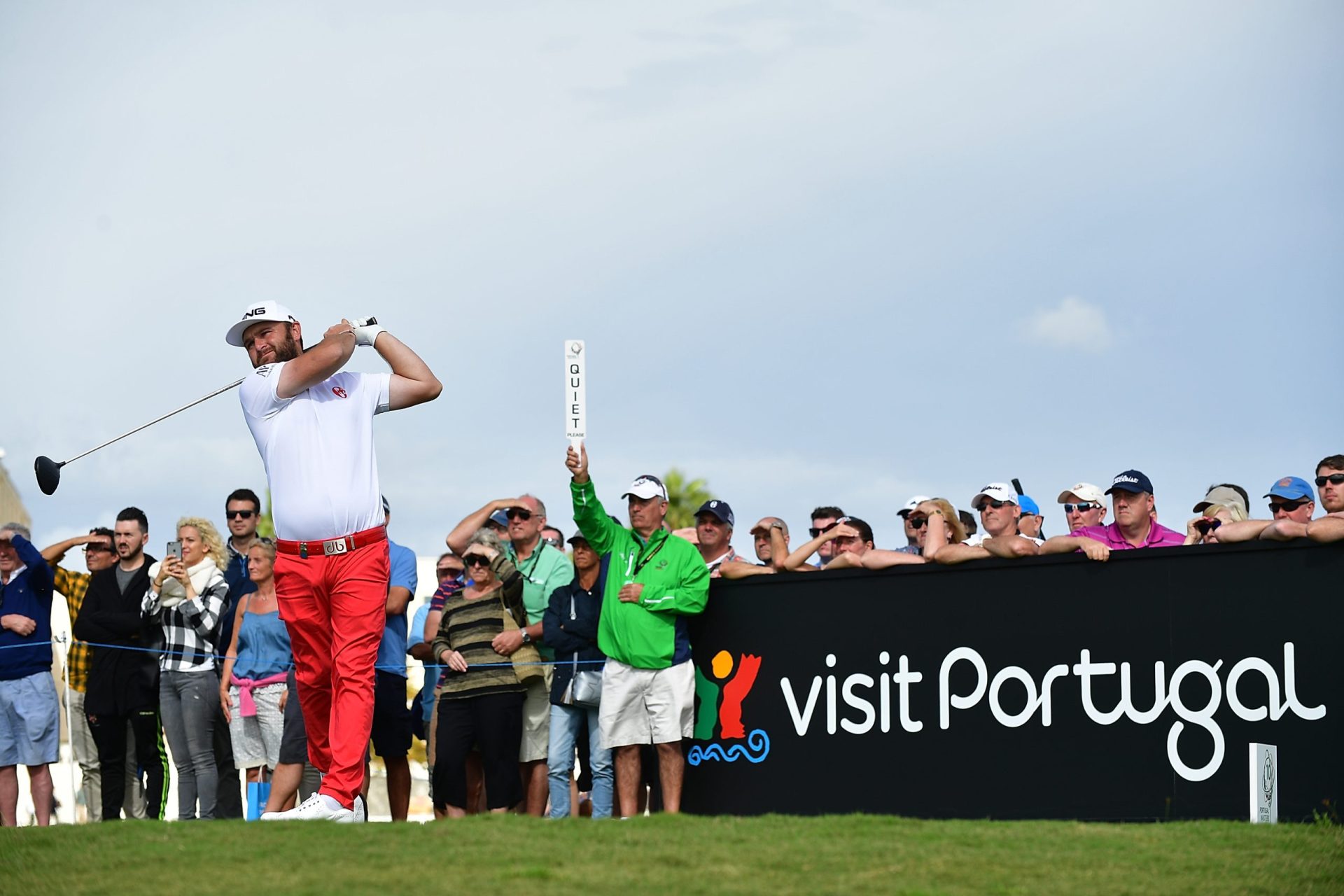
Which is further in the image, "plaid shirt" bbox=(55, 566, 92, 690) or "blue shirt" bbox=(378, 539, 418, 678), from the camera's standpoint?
"plaid shirt" bbox=(55, 566, 92, 690)

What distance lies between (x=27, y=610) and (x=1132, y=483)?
795cm

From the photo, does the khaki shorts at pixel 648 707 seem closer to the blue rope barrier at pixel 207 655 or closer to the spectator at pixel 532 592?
the blue rope barrier at pixel 207 655

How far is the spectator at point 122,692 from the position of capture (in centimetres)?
1184

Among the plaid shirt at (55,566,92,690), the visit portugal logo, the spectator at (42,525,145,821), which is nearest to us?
the visit portugal logo

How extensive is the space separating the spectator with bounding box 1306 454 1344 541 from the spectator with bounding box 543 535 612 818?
4.63m

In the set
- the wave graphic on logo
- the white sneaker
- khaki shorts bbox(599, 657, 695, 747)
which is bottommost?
the white sneaker

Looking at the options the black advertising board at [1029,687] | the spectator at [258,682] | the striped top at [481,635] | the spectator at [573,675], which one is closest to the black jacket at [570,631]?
the spectator at [573,675]

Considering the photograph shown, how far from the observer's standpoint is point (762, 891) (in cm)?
614

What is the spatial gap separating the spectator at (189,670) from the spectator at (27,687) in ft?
2.85

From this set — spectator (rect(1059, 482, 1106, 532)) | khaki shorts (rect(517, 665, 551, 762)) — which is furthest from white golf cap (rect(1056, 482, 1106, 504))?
khaki shorts (rect(517, 665, 551, 762))

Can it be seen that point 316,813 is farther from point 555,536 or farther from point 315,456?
point 555,536

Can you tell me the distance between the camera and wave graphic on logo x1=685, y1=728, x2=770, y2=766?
10641mm

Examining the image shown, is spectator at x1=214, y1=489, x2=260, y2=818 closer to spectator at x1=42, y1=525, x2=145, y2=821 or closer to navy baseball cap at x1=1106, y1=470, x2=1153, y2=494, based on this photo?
spectator at x1=42, y1=525, x2=145, y2=821

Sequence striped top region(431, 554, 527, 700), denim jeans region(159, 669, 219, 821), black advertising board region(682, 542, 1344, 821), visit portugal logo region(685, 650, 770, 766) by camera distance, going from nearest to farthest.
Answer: black advertising board region(682, 542, 1344, 821) < visit portugal logo region(685, 650, 770, 766) < striped top region(431, 554, 527, 700) < denim jeans region(159, 669, 219, 821)
